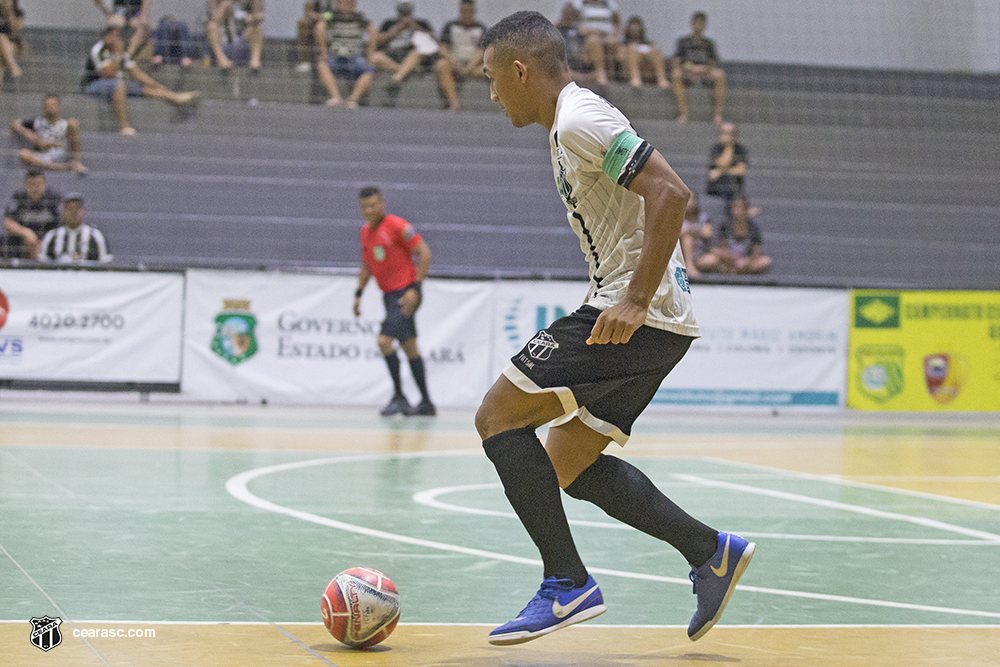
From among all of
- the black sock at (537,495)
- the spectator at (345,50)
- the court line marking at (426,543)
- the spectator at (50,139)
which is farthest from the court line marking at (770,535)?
the spectator at (345,50)

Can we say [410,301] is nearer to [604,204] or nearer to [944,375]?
[944,375]

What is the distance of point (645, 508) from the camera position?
398cm

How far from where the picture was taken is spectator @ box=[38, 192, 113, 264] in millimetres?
14195

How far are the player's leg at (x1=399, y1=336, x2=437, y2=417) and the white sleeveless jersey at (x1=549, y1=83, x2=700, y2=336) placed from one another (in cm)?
897

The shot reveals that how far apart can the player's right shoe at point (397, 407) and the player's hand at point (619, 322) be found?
9.50m

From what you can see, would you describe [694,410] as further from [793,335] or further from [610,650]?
[610,650]

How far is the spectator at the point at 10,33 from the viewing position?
17.8 m

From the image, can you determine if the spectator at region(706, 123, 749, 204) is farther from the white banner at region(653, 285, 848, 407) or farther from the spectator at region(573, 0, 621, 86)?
the white banner at region(653, 285, 848, 407)

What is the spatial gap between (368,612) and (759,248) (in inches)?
548

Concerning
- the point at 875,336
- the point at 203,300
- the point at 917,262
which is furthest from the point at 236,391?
the point at 917,262

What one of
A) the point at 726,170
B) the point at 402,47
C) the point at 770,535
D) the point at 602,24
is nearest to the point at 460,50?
the point at 402,47

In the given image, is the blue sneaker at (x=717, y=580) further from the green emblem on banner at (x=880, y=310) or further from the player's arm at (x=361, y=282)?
the green emblem on banner at (x=880, y=310)

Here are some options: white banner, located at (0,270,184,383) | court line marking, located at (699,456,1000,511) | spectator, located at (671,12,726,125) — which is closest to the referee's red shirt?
white banner, located at (0,270,184,383)

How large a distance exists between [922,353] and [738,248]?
299 centimetres
